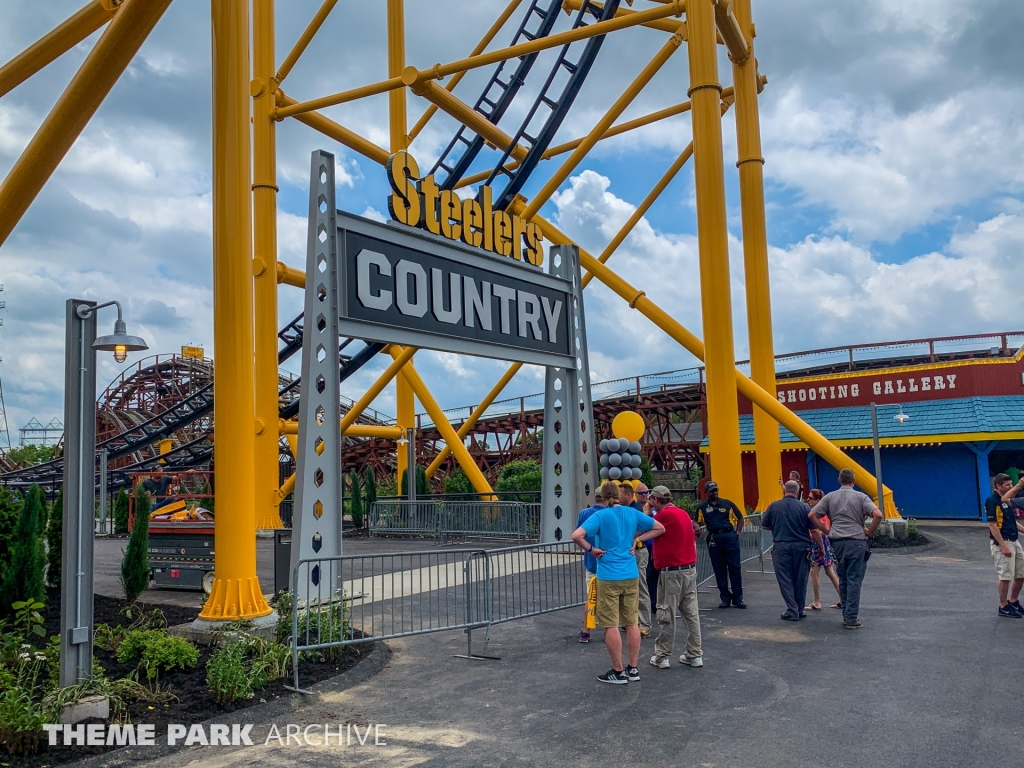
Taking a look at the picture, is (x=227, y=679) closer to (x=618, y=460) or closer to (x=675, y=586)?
(x=675, y=586)

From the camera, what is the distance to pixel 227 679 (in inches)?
258

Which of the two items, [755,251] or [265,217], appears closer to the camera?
[755,251]

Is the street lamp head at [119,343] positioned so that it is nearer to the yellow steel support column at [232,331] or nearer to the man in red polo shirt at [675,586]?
the yellow steel support column at [232,331]

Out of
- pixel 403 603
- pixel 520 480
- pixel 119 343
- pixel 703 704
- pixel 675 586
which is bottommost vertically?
pixel 703 704

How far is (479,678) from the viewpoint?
738 cm

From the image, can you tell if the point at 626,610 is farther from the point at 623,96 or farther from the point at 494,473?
the point at 494,473

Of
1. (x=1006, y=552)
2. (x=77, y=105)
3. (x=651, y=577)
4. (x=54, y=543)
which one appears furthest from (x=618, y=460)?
(x=77, y=105)

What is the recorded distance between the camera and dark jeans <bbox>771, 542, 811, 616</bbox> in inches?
385

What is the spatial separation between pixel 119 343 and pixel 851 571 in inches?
310

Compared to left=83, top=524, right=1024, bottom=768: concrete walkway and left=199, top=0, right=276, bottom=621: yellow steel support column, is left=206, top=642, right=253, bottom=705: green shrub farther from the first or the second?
left=199, top=0, right=276, bottom=621: yellow steel support column

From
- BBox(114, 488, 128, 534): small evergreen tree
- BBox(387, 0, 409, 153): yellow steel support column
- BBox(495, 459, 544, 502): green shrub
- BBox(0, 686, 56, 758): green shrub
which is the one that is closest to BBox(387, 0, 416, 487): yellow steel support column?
BBox(387, 0, 409, 153): yellow steel support column

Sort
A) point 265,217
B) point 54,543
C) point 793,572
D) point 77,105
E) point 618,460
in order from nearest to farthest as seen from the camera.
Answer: point 77,105 → point 793,572 → point 54,543 → point 618,460 → point 265,217

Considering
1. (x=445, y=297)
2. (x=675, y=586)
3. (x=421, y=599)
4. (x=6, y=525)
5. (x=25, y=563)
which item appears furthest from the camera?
(x=445, y=297)

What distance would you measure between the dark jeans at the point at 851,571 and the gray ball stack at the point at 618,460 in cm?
665
